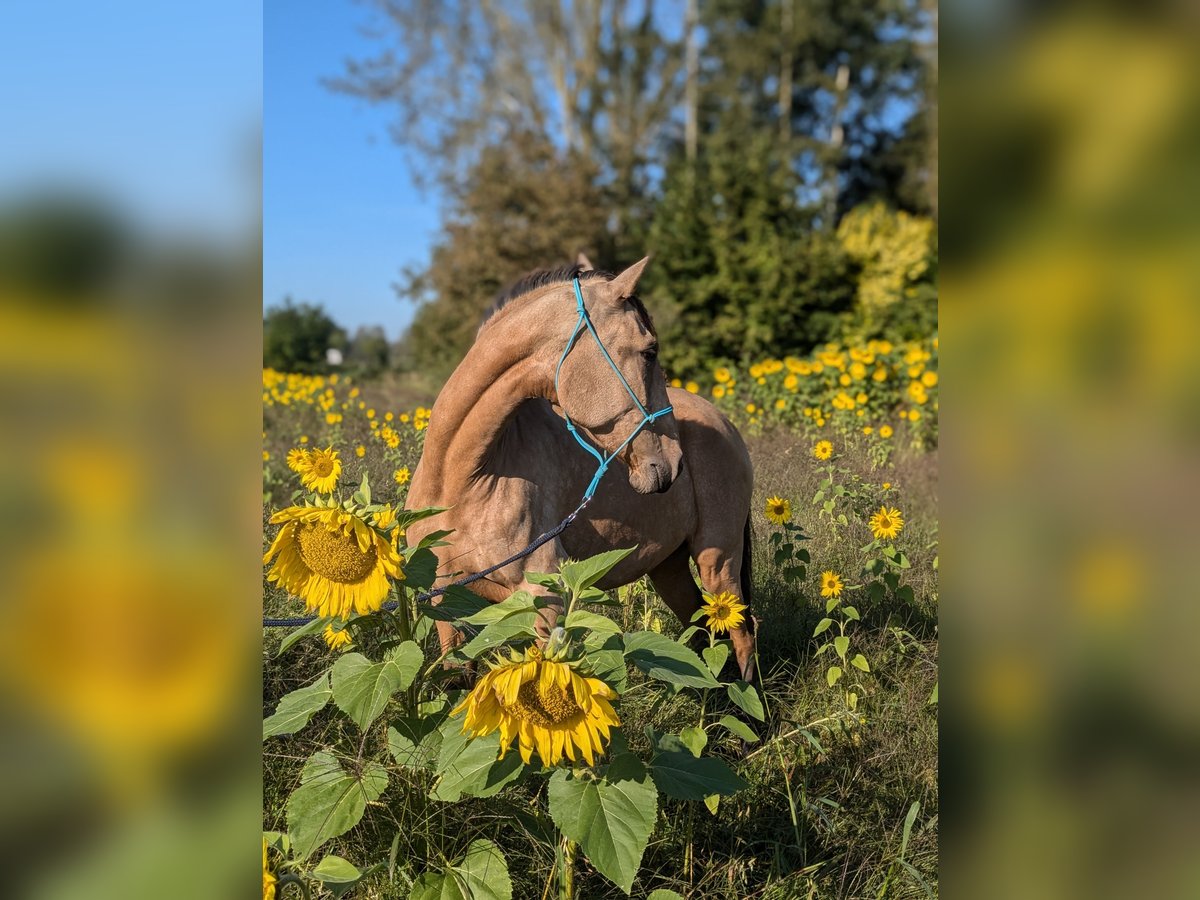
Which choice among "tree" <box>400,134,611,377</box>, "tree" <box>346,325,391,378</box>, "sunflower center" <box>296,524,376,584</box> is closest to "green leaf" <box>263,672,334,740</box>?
"sunflower center" <box>296,524,376,584</box>

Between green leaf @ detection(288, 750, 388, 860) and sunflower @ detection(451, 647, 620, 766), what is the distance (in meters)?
0.33

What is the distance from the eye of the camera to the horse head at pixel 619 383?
2.48 m

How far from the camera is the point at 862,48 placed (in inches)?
1028

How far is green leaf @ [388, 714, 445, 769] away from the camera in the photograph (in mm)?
1675

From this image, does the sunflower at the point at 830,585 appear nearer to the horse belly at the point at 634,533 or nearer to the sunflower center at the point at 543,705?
the horse belly at the point at 634,533

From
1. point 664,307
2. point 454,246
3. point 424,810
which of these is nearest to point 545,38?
point 454,246

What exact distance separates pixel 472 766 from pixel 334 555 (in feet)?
1.51

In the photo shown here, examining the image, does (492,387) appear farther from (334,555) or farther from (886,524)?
(886,524)

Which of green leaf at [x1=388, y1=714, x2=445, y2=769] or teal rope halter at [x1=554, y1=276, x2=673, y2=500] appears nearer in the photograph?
green leaf at [x1=388, y1=714, x2=445, y2=769]

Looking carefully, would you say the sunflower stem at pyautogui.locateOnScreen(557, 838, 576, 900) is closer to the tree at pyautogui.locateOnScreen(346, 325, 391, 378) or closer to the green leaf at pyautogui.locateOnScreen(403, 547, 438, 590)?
the green leaf at pyautogui.locateOnScreen(403, 547, 438, 590)

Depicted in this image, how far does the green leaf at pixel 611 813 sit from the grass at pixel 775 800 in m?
0.39
